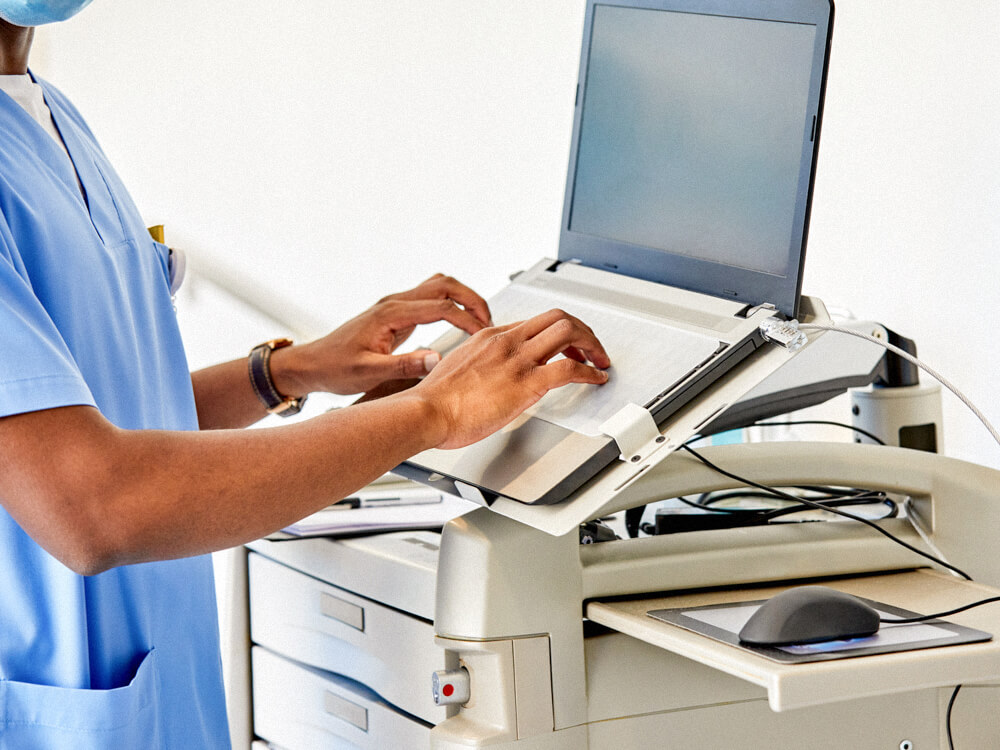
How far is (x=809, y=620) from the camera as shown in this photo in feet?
Answer: 2.14

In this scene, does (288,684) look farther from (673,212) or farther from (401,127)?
(401,127)

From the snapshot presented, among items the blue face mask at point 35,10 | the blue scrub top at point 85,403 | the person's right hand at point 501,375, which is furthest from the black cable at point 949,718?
the blue face mask at point 35,10

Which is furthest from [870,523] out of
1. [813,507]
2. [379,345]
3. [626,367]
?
[379,345]

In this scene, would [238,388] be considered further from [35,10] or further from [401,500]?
[35,10]

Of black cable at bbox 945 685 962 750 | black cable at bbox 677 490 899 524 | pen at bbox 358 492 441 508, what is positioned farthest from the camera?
pen at bbox 358 492 441 508

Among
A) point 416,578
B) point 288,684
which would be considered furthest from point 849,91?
point 288,684

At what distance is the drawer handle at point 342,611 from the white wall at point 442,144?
33.0 inches

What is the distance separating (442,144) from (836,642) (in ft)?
5.21

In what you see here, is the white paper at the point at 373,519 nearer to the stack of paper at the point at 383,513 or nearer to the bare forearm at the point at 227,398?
the stack of paper at the point at 383,513

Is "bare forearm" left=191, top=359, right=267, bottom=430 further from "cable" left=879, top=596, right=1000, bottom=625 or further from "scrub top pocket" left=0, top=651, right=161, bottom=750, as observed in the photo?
"cable" left=879, top=596, right=1000, bottom=625

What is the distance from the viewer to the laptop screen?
2.63ft

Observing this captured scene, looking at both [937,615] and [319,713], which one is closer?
[937,615]

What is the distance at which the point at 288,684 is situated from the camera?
118cm

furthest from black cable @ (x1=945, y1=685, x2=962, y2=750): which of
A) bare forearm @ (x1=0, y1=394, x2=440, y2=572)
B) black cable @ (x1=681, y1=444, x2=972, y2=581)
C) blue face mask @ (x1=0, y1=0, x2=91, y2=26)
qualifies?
blue face mask @ (x1=0, y1=0, x2=91, y2=26)
